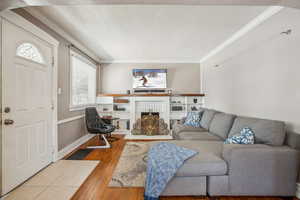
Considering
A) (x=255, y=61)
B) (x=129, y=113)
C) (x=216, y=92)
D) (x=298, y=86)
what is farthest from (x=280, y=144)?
(x=129, y=113)

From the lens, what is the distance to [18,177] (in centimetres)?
196

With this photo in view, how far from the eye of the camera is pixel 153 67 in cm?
519

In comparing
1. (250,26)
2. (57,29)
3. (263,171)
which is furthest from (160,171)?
(57,29)

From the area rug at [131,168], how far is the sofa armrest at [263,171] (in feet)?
3.94

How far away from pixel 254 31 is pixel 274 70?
33.9 inches

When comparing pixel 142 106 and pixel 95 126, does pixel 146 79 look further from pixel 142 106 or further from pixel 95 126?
pixel 95 126

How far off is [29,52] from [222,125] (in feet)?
11.3

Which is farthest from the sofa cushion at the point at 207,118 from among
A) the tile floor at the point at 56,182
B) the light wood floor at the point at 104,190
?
the tile floor at the point at 56,182

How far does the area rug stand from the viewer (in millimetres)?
2070

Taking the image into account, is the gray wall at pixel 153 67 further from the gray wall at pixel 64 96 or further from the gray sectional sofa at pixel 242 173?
the gray sectional sofa at pixel 242 173

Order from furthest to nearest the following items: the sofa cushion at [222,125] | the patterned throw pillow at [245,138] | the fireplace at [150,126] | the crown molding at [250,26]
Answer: the fireplace at [150,126] < the sofa cushion at [222,125] < the crown molding at [250,26] < the patterned throw pillow at [245,138]

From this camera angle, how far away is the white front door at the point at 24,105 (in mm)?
1793

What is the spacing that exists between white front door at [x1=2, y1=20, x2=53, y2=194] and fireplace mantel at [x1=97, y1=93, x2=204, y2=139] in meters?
2.40

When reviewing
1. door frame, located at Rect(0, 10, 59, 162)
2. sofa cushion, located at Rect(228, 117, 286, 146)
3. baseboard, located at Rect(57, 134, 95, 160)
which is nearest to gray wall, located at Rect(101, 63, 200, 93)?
baseboard, located at Rect(57, 134, 95, 160)
